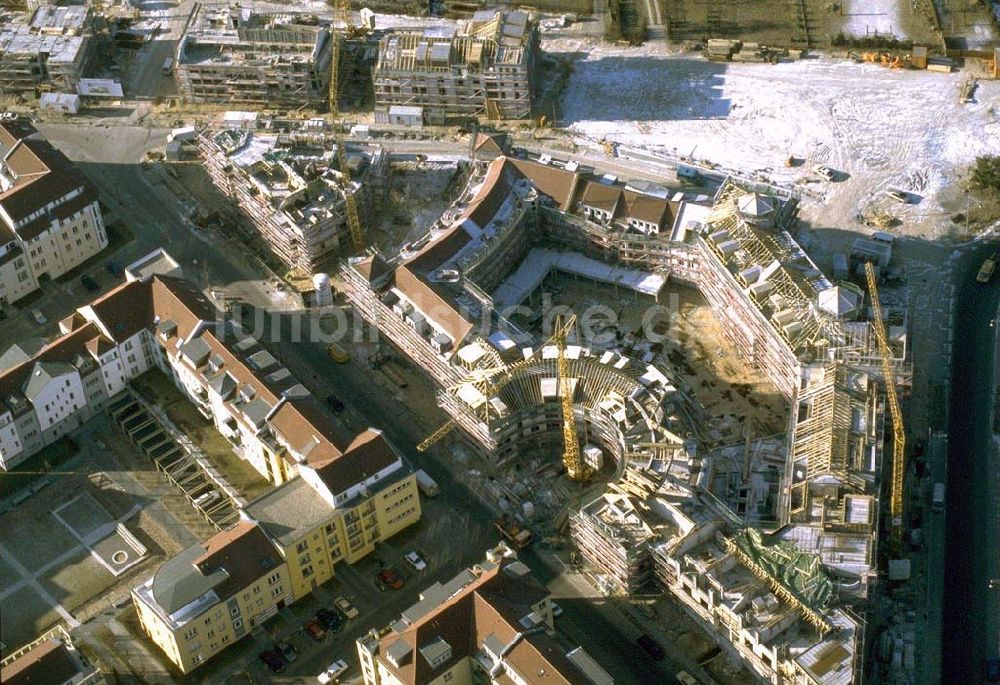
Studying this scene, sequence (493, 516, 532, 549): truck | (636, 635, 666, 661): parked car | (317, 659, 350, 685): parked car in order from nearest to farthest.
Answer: (317, 659, 350, 685): parked car, (636, 635, 666, 661): parked car, (493, 516, 532, 549): truck

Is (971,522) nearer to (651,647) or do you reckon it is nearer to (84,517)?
(651,647)

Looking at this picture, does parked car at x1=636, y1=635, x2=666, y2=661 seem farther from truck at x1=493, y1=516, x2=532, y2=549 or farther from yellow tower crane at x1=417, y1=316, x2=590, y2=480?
yellow tower crane at x1=417, y1=316, x2=590, y2=480

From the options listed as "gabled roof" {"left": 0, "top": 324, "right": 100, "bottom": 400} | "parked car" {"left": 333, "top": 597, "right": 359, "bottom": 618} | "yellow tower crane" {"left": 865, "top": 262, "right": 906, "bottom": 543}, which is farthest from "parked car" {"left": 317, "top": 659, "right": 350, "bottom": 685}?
"yellow tower crane" {"left": 865, "top": 262, "right": 906, "bottom": 543}

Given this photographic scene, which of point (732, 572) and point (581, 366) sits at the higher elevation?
point (581, 366)

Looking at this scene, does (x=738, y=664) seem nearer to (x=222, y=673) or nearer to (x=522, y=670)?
(x=522, y=670)

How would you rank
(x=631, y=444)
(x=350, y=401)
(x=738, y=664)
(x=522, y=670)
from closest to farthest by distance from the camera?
(x=522, y=670) → (x=738, y=664) → (x=631, y=444) → (x=350, y=401)

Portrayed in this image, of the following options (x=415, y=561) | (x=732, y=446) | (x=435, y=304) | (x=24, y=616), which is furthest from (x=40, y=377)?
(x=732, y=446)

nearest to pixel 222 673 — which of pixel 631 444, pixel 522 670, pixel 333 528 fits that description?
pixel 333 528
